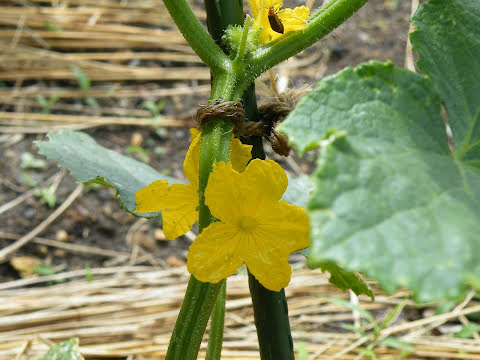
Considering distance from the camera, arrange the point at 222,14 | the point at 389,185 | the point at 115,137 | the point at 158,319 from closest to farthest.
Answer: the point at 389,185, the point at 222,14, the point at 158,319, the point at 115,137

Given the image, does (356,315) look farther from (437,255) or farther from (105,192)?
(437,255)

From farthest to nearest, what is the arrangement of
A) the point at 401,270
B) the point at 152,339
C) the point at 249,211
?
the point at 152,339, the point at 249,211, the point at 401,270

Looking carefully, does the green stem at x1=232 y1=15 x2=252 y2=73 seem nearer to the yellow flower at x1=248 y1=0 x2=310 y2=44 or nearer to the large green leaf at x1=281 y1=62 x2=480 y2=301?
the yellow flower at x1=248 y1=0 x2=310 y2=44

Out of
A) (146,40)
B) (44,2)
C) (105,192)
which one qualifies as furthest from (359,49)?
(44,2)

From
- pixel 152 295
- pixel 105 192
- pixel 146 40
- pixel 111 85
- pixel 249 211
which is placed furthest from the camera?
pixel 146 40

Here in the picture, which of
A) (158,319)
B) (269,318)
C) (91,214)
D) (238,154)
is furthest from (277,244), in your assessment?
(91,214)

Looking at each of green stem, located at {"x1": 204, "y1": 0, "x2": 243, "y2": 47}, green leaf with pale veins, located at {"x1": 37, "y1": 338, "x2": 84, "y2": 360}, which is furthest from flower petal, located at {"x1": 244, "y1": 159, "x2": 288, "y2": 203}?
green leaf with pale veins, located at {"x1": 37, "y1": 338, "x2": 84, "y2": 360}

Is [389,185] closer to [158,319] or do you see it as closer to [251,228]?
[251,228]
